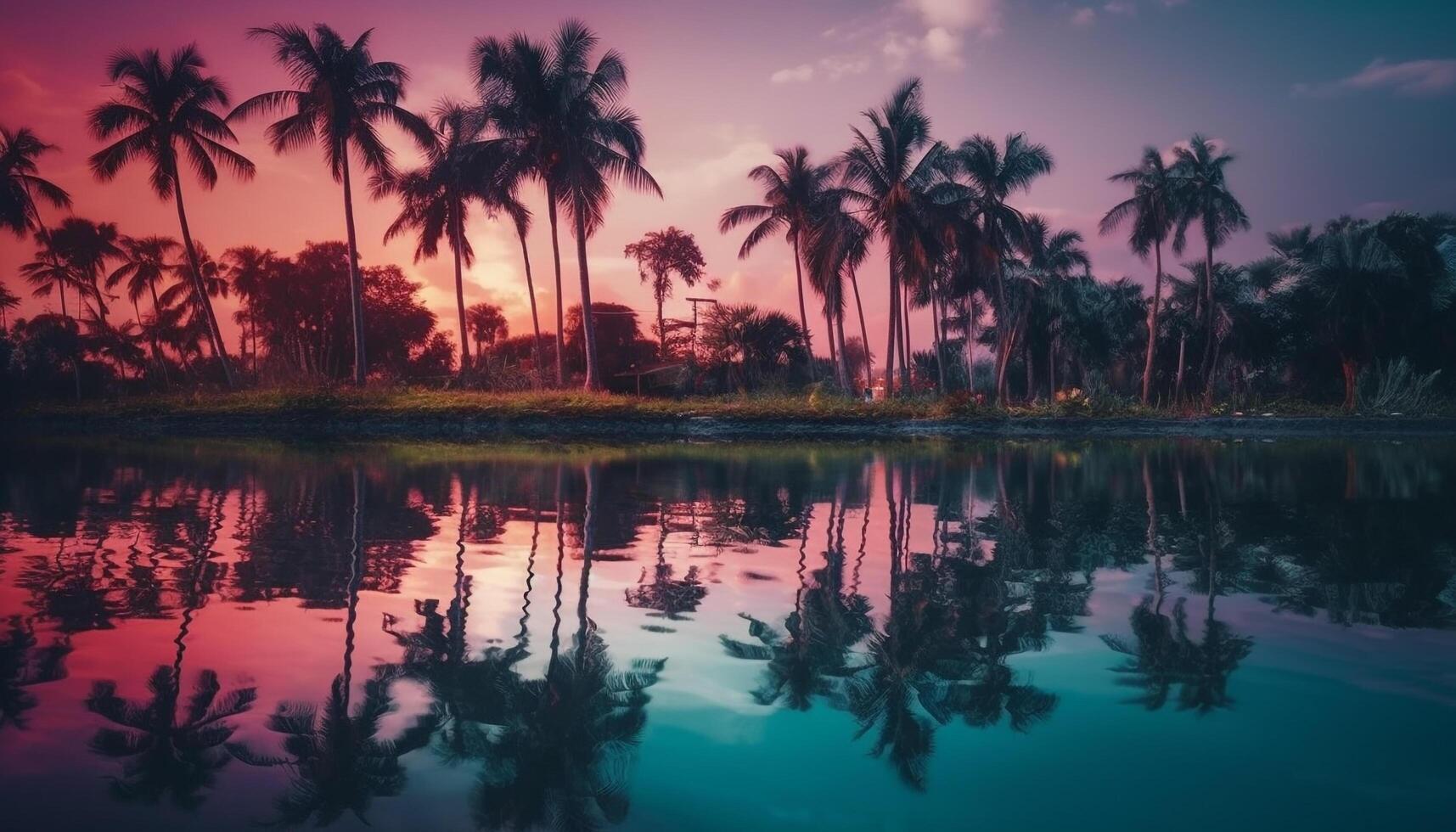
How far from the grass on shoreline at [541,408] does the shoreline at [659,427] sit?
13cm

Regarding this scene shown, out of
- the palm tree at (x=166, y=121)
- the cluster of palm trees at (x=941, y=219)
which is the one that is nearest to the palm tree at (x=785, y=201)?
the cluster of palm trees at (x=941, y=219)

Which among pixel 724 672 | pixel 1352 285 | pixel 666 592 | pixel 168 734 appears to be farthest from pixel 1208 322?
pixel 168 734

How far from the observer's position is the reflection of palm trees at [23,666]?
160 inches

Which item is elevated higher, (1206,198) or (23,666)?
(1206,198)

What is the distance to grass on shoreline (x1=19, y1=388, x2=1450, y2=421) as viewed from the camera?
1181 inches

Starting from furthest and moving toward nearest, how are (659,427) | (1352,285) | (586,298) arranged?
(1352,285)
(586,298)
(659,427)

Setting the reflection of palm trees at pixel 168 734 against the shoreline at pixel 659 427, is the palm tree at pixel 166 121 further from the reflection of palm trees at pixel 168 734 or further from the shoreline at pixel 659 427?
the reflection of palm trees at pixel 168 734

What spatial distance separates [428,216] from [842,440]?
74.3 feet

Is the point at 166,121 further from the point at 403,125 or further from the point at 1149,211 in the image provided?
the point at 1149,211

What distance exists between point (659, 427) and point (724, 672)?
25.1m

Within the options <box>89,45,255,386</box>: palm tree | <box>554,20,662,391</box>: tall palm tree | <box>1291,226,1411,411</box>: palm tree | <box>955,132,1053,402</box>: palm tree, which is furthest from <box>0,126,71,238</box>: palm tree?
<box>1291,226,1411,411</box>: palm tree

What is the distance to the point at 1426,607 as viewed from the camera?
19.7ft

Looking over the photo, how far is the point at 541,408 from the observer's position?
99.0ft

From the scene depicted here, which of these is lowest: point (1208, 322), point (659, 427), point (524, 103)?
point (659, 427)
